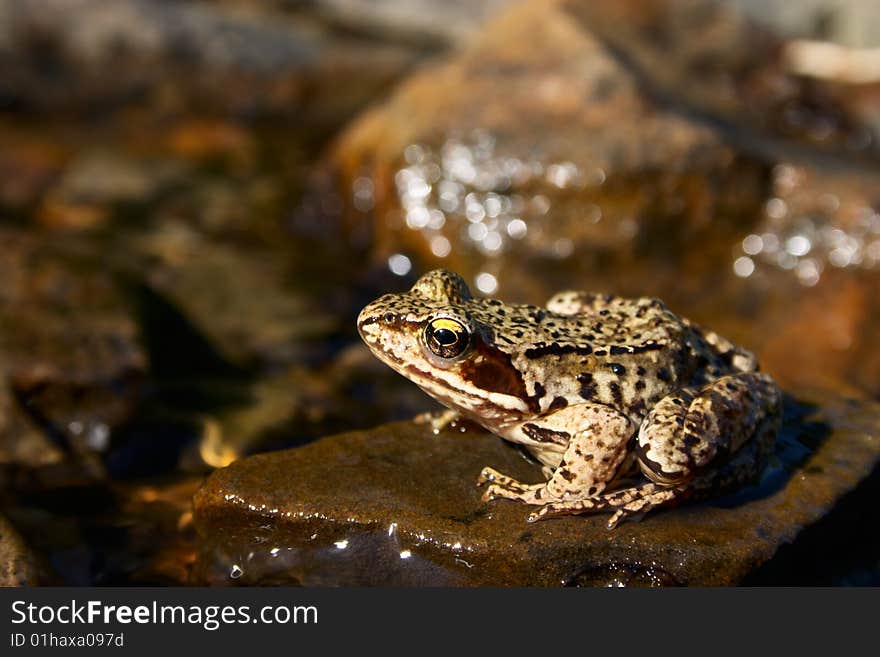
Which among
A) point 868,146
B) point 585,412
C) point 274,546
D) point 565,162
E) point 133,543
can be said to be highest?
point 868,146

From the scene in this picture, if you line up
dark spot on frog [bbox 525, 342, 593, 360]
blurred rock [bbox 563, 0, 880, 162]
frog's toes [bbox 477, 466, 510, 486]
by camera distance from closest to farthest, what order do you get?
dark spot on frog [bbox 525, 342, 593, 360]
frog's toes [bbox 477, 466, 510, 486]
blurred rock [bbox 563, 0, 880, 162]

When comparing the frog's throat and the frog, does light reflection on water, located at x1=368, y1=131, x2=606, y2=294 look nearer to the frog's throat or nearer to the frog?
the frog

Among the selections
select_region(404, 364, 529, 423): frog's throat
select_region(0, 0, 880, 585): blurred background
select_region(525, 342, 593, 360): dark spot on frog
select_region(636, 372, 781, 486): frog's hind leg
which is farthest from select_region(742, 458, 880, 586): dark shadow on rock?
select_region(404, 364, 529, 423): frog's throat

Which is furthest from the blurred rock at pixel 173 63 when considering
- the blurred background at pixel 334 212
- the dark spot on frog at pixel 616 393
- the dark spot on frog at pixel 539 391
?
the dark spot on frog at pixel 616 393

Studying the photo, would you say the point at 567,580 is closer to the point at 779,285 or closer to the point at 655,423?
the point at 655,423

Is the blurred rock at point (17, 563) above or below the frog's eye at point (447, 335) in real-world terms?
below

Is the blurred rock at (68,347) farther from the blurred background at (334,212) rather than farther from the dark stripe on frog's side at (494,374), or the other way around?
the dark stripe on frog's side at (494,374)

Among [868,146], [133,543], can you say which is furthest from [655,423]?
[868,146]
